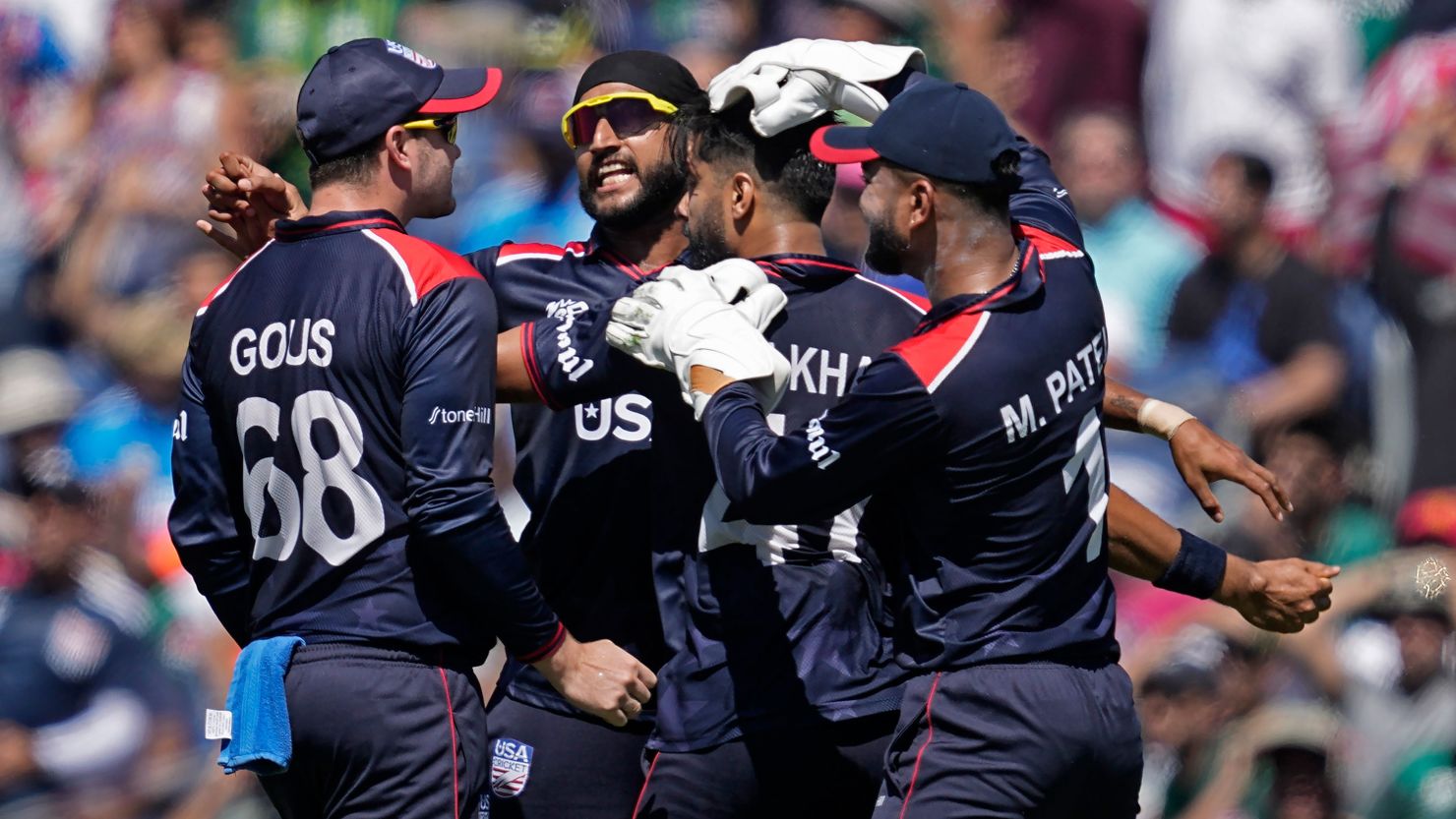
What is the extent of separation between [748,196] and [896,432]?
76cm

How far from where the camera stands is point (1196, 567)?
14.0 ft

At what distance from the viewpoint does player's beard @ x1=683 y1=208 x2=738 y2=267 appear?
4.08m

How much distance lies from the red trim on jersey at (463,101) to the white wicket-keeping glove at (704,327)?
61 centimetres

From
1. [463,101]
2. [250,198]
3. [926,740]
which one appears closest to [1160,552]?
[926,740]

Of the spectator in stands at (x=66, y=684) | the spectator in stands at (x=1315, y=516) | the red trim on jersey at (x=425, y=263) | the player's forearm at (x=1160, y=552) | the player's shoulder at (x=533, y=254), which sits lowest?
the spectator in stands at (x=66, y=684)

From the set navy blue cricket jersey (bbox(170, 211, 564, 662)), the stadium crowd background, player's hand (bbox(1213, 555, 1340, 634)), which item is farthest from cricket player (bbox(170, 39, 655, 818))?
the stadium crowd background

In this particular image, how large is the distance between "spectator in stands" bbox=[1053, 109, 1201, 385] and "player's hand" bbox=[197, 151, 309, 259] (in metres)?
3.96

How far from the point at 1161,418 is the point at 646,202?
1345 mm

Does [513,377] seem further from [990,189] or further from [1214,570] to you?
[1214,570]

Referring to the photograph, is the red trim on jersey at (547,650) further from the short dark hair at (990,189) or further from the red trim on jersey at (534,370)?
the short dark hair at (990,189)

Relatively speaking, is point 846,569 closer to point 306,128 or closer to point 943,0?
point 306,128

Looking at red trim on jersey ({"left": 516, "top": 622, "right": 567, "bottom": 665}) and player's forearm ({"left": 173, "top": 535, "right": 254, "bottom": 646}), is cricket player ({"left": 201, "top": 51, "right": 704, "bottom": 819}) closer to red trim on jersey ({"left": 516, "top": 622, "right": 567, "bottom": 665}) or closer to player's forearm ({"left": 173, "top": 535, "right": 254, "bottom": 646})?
red trim on jersey ({"left": 516, "top": 622, "right": 567, "bottom": 665})

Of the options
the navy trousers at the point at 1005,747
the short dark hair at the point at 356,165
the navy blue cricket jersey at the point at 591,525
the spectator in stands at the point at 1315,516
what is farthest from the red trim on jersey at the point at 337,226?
the spectator in stands at the point at 1315,516

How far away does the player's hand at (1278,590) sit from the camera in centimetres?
423
